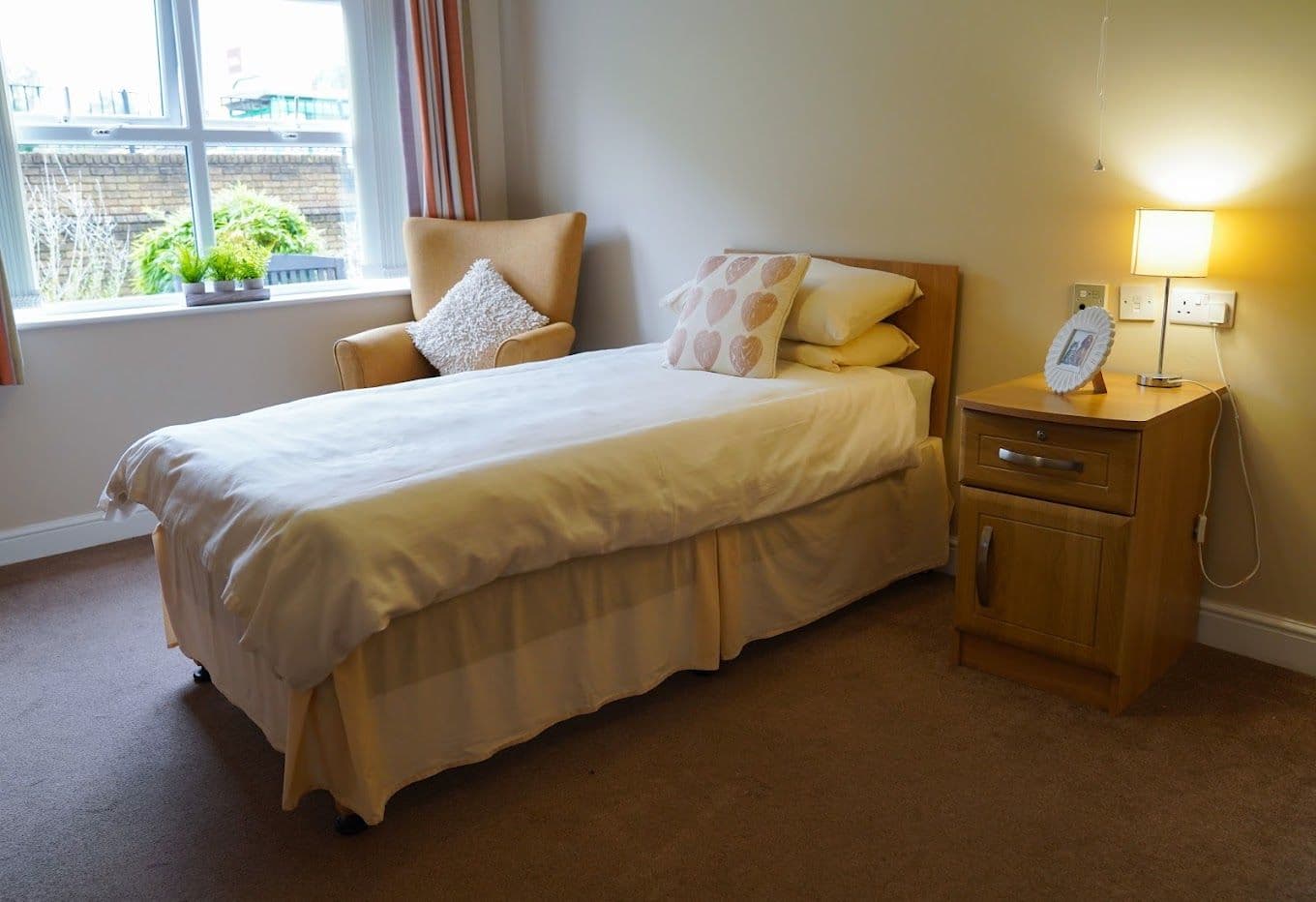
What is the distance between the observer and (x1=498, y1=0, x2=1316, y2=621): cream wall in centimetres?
240

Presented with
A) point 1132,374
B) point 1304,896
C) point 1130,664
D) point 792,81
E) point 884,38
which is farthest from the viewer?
point 792,81

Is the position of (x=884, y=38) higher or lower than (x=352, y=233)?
higher

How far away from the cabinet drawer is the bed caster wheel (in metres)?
1.51

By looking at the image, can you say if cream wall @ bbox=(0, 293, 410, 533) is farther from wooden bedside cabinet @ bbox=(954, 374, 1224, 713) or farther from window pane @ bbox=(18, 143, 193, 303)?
wooden bedside cabinet @ bbox=(954, 374, 1224, 713)

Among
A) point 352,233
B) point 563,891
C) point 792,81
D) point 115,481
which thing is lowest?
point 563,891

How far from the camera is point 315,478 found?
2.00 metres

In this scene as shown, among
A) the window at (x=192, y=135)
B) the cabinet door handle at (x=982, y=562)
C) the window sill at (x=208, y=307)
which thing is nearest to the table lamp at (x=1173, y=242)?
the cabinet door handle at (x=982, y=562)

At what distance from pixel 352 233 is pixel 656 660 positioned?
2648 mm

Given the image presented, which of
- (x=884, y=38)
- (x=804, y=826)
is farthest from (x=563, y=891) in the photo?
(x=884, y=38)

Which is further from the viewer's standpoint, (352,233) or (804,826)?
(352,233)

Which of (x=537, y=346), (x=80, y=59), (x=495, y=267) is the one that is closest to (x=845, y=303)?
(x=537, y=346)

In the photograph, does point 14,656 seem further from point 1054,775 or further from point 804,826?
point 1054,775

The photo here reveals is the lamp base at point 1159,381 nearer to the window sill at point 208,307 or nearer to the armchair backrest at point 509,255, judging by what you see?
the armchair backrest at point 509,255

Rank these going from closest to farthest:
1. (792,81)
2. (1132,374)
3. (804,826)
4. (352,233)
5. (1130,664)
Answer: (804,826) → (1130,664) → (1132,374) → (792,81) → (352,233)
